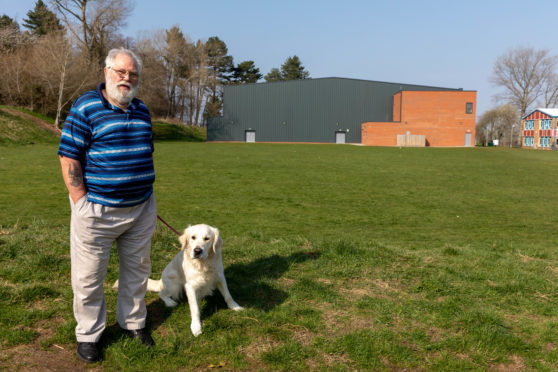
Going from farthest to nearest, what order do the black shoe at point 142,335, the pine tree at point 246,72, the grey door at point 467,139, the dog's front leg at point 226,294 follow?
the pine tree at point 246,72 → the grey door at point 467,139 → the dog's front leg at point 226,294 → the black shoe at point 142,335

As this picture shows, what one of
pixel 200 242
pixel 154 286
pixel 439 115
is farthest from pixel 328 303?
pixel 439 115

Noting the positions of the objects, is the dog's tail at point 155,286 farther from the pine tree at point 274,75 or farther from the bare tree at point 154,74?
the pine tree at point 274,75

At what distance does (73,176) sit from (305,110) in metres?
63.0

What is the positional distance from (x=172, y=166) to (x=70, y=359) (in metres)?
18.2

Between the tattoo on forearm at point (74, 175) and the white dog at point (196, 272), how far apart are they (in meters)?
1.11

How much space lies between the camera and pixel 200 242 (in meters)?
3.89

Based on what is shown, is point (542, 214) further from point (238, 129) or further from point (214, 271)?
point (238, 129)

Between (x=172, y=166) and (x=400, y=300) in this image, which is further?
(x=172, y=166)

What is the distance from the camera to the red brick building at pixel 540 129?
70.8m

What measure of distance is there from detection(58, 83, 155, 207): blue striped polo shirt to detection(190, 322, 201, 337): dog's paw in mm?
1199

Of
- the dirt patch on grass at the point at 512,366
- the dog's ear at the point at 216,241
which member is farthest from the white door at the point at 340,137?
the dirt patch on grass at the point at 512,366

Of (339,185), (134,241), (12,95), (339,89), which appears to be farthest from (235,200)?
(339,89)

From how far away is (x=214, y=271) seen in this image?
13.5ft

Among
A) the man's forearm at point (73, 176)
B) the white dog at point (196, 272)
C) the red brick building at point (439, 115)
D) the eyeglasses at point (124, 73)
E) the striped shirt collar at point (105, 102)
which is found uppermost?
the red brick building at point (439, 115)
